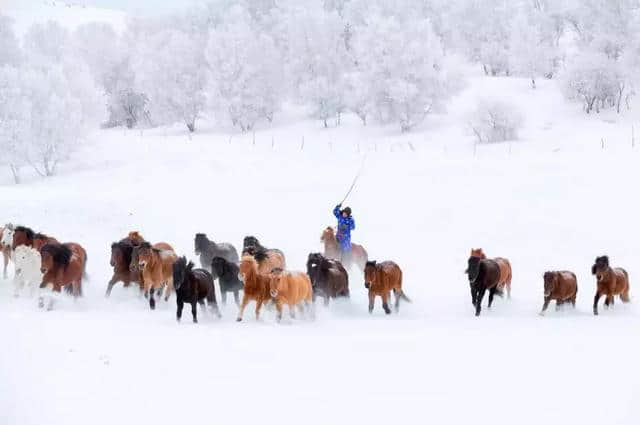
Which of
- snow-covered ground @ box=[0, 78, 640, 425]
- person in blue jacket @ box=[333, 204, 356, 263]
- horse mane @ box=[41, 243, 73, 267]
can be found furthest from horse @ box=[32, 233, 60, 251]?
person in blue jacket @ box=[333, 204, 356, 263]

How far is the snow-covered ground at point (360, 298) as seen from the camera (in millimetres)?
6754

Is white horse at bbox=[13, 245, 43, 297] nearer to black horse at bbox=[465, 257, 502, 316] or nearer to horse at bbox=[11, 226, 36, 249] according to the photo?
horse at bbox=[11, 226, 36, 249]

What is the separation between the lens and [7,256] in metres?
13.2

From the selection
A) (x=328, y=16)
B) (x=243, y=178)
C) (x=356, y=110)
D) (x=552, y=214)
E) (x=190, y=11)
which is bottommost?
(x=552, y=214)

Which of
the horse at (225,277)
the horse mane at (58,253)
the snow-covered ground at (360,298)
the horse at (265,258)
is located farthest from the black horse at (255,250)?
the horse mane at (58,253)

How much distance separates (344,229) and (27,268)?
22.6ft

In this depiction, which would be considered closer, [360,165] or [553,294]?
[553,294]

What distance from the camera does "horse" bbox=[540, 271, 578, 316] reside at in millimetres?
11617

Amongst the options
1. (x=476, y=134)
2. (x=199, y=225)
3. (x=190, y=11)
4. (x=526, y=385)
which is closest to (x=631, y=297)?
(x=526, y=385)

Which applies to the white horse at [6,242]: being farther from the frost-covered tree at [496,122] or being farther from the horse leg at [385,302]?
the frost-covered tree at [496,122]

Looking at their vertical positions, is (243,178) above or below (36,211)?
above

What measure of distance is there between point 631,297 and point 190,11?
Result: 7170 centimetres

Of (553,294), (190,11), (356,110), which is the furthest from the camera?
(190,11)

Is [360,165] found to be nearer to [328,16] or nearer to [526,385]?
[526,385]
